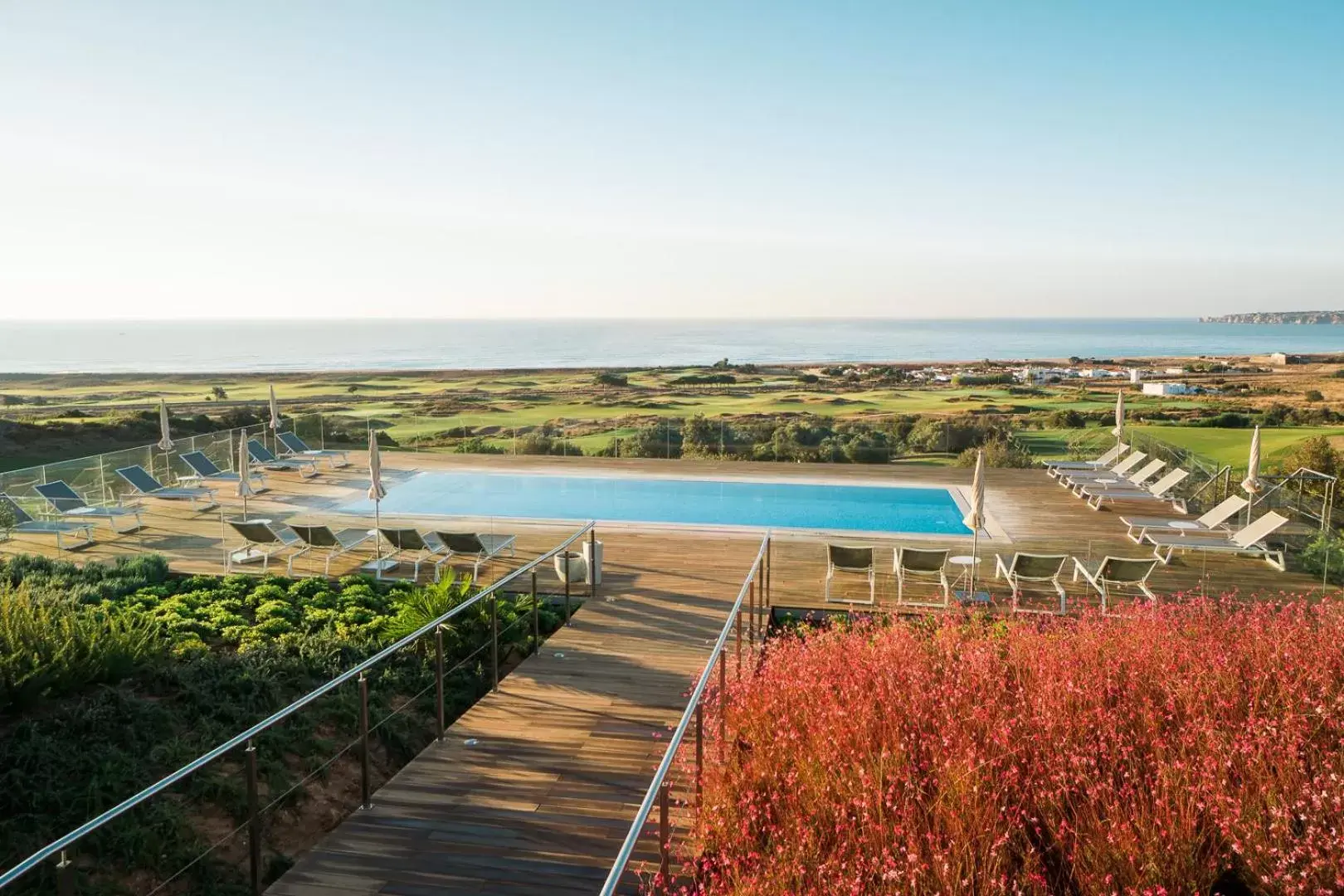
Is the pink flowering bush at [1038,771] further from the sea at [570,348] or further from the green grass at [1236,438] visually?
the sea at [570,348]

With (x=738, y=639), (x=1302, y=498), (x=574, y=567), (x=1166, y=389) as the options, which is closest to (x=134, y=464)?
(x=574, y=567)

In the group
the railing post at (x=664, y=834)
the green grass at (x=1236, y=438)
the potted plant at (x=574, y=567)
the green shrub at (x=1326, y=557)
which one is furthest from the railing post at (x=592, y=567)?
the green grass at (x=1236, y=438)

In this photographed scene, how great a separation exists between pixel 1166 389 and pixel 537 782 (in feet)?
115

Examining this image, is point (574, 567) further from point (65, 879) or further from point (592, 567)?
point (65, 879)

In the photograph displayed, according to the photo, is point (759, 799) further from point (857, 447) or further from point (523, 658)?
point (857, 447)

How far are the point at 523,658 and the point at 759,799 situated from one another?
12.4 ft

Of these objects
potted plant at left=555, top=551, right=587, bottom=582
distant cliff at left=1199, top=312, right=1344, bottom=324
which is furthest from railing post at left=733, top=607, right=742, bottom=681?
distant cliff at left=1199, top=312, right=1344, bottom=324

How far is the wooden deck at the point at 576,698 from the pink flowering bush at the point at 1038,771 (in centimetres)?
80

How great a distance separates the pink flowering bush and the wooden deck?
0.80m

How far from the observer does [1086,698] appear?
371cm

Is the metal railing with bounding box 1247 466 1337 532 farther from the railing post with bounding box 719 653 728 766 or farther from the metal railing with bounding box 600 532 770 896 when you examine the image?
the railing post with bounding box 719 653 728 766

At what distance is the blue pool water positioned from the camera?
11.6m

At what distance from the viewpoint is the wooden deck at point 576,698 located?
A: 3756 millimetres

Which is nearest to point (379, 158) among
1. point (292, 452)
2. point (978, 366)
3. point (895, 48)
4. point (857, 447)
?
point (292, 452)
